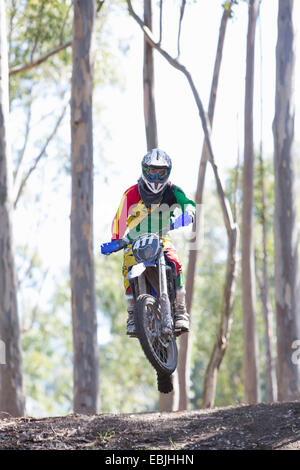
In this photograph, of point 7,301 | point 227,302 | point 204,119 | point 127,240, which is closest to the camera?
point 127,240

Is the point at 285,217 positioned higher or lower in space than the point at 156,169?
lower

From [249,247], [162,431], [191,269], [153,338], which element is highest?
[249,247]

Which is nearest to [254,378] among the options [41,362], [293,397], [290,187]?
[293,397]

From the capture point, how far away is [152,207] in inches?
307

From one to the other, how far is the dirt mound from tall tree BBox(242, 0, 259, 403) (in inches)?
288

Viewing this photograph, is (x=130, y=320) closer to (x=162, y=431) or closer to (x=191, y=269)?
(x=162, y=431)

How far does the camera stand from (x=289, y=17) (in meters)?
12.0

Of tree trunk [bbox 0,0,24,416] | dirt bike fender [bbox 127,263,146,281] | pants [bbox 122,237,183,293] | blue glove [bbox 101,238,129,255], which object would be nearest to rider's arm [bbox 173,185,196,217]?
pants [bbox 122,237,183,293]

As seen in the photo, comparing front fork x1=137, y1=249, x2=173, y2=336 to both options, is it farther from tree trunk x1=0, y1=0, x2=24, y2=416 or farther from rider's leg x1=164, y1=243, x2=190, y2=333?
tree trunk x1=0, y1=0, x2=24, y2=416

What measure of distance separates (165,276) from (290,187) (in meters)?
4.82

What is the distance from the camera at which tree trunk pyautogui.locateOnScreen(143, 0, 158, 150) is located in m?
12.0

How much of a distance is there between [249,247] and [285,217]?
4.21 metres

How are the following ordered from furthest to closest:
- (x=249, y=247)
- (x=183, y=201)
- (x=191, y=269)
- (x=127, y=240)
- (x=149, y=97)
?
(x=249, y=247), (x=191, y=269), (x=149, y=97), (x=183, y=201), (x=127, y=240)

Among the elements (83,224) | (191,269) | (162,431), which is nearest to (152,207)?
(162,431)
